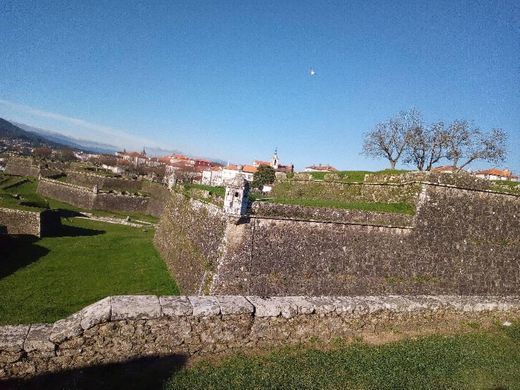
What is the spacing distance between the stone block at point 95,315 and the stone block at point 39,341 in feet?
1.47

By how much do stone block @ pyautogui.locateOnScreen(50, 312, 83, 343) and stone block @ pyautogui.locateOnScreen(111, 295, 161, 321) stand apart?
1.58ft

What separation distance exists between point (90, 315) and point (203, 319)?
1.71 meters

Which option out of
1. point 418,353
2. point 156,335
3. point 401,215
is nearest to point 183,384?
point 156,335

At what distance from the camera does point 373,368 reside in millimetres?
6441

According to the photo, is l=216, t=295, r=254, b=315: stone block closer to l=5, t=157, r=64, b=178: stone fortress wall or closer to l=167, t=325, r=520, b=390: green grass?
l=167, t=325, r=520, b=390: green grass

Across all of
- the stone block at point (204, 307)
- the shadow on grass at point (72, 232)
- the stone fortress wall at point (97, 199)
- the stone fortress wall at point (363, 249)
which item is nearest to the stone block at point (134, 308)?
the stone block at point (204, 307)

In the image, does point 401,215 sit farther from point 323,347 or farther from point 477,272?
point 323,347

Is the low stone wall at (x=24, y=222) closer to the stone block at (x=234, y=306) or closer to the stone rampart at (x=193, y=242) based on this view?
the stone rampart at (x=193, y=242)

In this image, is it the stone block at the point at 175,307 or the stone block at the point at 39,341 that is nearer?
the stone block at the point at 39,341

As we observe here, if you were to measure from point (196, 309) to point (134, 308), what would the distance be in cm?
97

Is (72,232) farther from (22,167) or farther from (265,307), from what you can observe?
(22,167)

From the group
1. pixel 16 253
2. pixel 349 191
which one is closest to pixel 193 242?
pixel 349 191

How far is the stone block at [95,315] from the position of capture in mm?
5380

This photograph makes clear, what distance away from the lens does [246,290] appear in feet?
38.3
